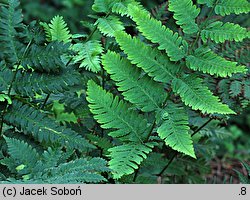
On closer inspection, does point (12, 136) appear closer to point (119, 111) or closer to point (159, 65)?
point (119, 111)

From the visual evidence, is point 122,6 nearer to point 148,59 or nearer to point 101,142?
point 148,59

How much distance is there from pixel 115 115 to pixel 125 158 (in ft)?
0.75

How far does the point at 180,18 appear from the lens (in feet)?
7.52

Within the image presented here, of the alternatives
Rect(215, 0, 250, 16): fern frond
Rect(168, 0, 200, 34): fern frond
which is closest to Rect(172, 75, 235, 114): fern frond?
Rect(168, 0, 200, 34): fern frond

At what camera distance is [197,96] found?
223 centimetres

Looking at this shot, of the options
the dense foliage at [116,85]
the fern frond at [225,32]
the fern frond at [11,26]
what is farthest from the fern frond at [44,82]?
the fern frond at [225,32]

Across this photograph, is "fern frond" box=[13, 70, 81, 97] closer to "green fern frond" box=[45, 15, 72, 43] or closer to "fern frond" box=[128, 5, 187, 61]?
"green fern frond" box=[45, 15, 72, 43]

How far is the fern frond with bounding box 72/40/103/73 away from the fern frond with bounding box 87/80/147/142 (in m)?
0.13

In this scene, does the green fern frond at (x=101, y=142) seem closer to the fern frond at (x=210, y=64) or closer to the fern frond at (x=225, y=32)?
the fern frond at (x=210, y=64)

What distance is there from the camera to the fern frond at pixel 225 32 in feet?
7.31

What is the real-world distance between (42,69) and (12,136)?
1.22ft
